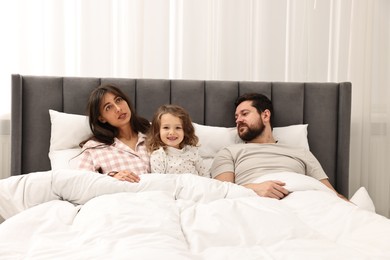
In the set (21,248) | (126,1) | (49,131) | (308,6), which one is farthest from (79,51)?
(21,248)

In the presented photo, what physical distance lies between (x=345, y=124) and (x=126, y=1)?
1.48 meters

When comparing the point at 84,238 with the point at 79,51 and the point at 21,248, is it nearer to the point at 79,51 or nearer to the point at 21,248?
the point at 21,248

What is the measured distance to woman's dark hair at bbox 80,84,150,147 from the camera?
2236 mm

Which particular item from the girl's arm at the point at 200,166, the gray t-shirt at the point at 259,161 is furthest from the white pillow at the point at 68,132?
the gray t-shirt at the point at 259,161

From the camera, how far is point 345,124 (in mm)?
2547

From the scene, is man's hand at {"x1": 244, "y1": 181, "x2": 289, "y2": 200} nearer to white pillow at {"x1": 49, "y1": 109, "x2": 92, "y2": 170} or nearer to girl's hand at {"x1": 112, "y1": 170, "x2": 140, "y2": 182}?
girl's hand at {"x1": 112, "y1": 170, "x2": 140, "y2": 182}

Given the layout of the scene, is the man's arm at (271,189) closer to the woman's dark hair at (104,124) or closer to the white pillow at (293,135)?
the white pillow at (293,135)

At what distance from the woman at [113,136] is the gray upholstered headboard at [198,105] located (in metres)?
0.18

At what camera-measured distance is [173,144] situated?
214 cm

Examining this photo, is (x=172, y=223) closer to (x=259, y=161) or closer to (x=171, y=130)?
(x=171, y=130)

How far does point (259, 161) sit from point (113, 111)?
0.76 meters

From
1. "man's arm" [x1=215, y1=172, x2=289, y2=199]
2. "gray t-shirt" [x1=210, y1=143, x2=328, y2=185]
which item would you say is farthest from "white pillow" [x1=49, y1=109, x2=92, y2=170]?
"man's arm" [x1=215, y1=172, x2=289, y2=199]

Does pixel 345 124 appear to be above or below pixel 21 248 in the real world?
above

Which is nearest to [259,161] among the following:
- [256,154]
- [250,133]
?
[256,154]
